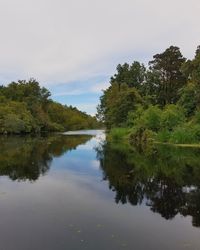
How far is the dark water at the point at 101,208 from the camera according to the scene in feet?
27.0

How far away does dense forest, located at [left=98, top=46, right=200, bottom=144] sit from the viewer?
131 feet

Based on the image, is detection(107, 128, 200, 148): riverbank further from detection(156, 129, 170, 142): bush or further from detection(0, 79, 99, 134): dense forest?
detection(0, 79, 99, 134): dense forest

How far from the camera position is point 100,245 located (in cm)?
781

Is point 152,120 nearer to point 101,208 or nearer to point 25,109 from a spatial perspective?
point 101,208

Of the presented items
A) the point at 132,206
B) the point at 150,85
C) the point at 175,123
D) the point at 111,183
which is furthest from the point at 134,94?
the point at 132,206

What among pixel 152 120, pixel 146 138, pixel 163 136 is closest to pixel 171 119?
pixel 152 120

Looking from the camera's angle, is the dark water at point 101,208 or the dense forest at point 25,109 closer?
the dark water at point 101,208

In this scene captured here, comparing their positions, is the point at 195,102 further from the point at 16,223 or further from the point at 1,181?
the point at 16,223

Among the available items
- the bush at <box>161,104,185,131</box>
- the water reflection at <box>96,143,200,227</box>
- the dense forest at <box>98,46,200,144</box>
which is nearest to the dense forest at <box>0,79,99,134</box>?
the dense forest at <box>98,46,200,144</box>

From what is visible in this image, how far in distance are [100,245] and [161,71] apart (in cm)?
5573

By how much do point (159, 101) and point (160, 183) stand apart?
48.7 m

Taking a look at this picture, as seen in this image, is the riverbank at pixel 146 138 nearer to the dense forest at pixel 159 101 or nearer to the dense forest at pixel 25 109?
the dense forest at pixel 159 101

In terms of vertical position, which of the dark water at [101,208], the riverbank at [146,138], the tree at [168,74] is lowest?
the dark water at [101,208]

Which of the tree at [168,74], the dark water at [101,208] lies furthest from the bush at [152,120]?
the dark water at [101,208]
